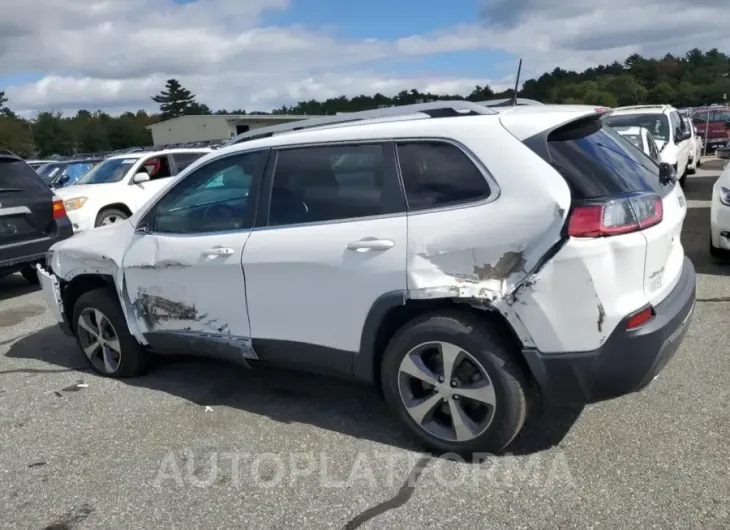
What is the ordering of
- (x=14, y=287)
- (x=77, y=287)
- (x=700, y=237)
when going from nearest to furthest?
(x=77, y=287) < (x=700, y=237) < (x=14, y=287)

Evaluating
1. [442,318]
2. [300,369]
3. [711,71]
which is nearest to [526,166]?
[442,318]

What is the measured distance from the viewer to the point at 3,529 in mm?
3115

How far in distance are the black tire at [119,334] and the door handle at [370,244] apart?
2.14 m

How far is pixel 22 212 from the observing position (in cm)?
773

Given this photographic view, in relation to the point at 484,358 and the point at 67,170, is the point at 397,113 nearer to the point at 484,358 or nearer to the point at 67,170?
the point at 484,358

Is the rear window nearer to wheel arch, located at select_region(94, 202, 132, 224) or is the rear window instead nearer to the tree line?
wheel arch, located at select_region(94, 202, 132, 224)

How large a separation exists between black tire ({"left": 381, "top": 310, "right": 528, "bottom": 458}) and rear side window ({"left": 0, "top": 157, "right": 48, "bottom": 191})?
251 inches

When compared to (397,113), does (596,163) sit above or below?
below

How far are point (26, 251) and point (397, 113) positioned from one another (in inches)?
226

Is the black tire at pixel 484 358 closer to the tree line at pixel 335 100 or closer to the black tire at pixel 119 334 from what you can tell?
the black tire at pixel 119 334

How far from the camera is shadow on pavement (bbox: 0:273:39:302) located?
28.1ft

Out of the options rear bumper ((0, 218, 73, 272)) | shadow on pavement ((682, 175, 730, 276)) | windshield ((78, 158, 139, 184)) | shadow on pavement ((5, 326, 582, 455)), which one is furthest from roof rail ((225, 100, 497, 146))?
windshield ((78, 158, 139, 184))

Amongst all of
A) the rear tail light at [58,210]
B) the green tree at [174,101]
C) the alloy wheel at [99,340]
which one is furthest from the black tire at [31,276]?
the green tree at [174,101]

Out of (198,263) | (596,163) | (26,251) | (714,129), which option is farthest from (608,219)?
(714,129)
